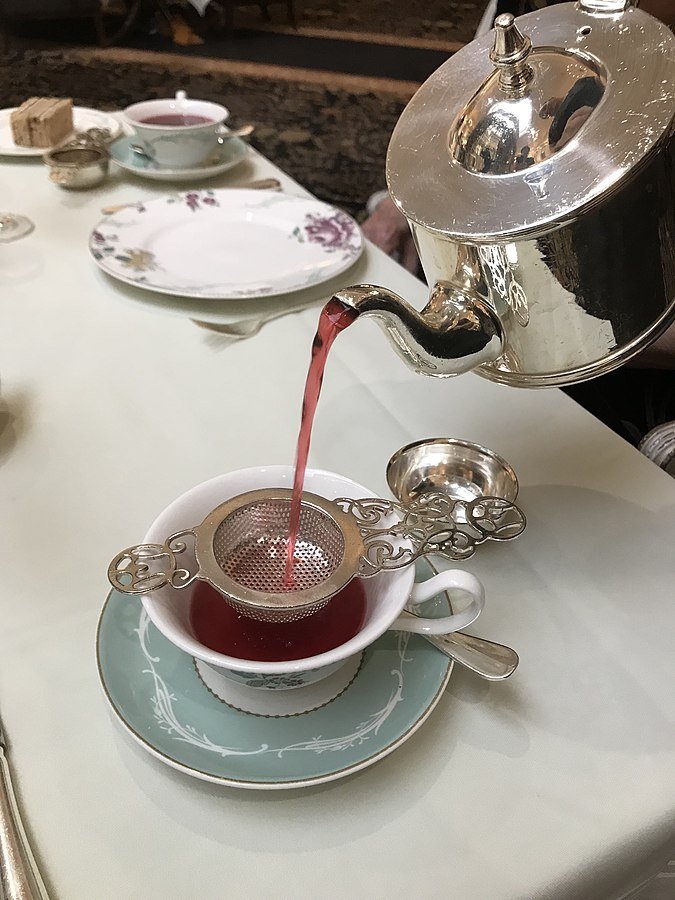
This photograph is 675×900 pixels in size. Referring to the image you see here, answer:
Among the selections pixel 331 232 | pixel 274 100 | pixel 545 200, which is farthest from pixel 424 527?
pixel 274 100

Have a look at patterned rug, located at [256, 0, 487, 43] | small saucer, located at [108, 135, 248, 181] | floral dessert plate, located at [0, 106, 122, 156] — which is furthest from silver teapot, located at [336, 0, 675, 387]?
patterned rug, located at [256, 0, 487, 43]

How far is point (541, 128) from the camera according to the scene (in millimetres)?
451

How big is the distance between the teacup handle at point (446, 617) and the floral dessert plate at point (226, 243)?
47 centimetres

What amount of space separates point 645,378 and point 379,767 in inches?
30.1

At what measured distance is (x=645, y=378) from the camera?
1025mm

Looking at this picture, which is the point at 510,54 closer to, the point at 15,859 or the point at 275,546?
the point at 275,546

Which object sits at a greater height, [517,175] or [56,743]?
[517,175]

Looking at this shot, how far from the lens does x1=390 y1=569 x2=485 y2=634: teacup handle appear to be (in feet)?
1.36

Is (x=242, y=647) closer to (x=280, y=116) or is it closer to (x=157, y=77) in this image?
(x=280, y=116)

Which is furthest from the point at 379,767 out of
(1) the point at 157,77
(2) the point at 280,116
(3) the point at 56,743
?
(1) the point at 157,77

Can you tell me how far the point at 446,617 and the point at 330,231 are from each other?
2.02 feet

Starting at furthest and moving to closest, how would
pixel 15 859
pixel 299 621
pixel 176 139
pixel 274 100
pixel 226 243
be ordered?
pixel 274 100 < pixel 176 139 < pixel 226 243 < pixel 299 621 < pixel 15 859

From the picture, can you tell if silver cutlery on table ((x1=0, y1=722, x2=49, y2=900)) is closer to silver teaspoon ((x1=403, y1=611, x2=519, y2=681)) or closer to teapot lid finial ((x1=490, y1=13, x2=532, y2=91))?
silver teaspoon ((x1=403, y1=611, x2=519, y2=681))

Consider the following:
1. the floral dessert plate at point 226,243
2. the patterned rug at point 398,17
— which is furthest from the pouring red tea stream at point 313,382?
the patterned rug at point 398,17
